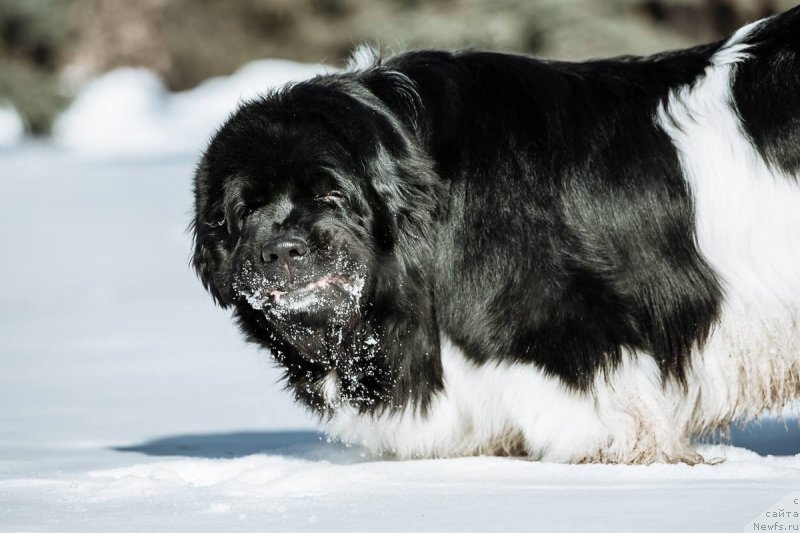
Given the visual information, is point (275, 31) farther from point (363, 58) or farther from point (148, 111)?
point (363, 58)

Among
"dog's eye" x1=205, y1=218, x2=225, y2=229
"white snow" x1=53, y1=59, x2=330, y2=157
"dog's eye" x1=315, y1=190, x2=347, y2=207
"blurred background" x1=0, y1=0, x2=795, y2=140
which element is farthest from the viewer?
"white snow" x1=53, y1=59, x2=330, y2=157

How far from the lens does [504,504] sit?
10.1 feet

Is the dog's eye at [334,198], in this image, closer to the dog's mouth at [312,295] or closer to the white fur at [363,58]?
the dog's mouth at [312,295]

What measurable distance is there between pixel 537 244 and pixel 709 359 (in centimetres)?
71

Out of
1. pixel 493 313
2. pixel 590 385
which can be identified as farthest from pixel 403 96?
pixel 590 385

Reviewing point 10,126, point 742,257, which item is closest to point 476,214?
point 742,257

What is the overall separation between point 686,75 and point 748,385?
43.6 inches

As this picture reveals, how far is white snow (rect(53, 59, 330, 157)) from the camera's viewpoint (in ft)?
75.9

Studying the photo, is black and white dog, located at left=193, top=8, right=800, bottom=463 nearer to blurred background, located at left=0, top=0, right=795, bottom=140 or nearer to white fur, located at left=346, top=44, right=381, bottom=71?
white fur, located at left=346, top=44, right=381, bottom=71

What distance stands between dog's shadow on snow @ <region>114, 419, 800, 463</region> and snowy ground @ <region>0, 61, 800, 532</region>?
0.04 ft

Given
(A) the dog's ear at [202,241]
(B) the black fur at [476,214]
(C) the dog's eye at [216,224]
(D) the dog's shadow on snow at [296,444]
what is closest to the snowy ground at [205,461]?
(D) the dog's shadow on snow at [296,444]

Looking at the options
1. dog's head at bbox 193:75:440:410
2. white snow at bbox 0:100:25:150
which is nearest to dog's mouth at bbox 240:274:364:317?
dog's head at bbox 193:75:440:410

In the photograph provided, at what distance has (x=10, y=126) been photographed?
21188 mm

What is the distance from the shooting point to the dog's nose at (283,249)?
370 cm
